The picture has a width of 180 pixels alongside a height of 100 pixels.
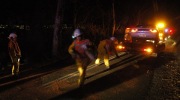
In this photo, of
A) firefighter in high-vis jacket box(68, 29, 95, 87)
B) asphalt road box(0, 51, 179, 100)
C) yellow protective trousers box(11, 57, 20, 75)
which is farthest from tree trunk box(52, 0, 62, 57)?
firefighter in high-vis jacket box(68, 29, 95, 87)

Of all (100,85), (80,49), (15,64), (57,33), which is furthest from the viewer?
(57,33)

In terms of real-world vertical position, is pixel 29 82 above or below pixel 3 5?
below

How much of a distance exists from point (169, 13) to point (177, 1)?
23.9ft

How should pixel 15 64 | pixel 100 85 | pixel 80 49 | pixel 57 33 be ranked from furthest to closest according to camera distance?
pixel 57 33 < pixel 15 64 < pixel 100 85 < pixel 80 49

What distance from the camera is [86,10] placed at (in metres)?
25.2

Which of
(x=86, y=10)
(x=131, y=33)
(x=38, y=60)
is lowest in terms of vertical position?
(x=38, y=60)

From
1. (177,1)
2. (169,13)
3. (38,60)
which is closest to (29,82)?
(38,60)

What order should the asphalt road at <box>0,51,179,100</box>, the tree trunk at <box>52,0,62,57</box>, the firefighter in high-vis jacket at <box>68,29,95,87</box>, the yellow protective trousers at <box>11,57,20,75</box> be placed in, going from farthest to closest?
the tree trunk at <box>52,0,62,57</box>, the yellow protective trousers at <box>11,57,20,75</box>, the firefighter in high-vis jacket at <box>68,29,95,87</box>, the asphalt road at <box>0,51,179,100</box>

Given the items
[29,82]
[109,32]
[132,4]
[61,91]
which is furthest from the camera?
[132,4]

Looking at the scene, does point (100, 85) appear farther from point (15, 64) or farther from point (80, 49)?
point (15, 64)

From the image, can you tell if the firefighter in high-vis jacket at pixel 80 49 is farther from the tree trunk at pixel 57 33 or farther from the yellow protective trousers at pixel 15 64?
the tree trunk at pixel 57 33

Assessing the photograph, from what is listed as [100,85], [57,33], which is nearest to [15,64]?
[100,85]

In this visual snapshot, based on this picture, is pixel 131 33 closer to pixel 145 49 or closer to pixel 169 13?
pixel 145 49

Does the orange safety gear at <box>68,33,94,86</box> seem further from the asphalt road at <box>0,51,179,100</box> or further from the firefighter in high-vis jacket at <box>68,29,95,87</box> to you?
the asphalt road at <box>0,51,179,100</box>
